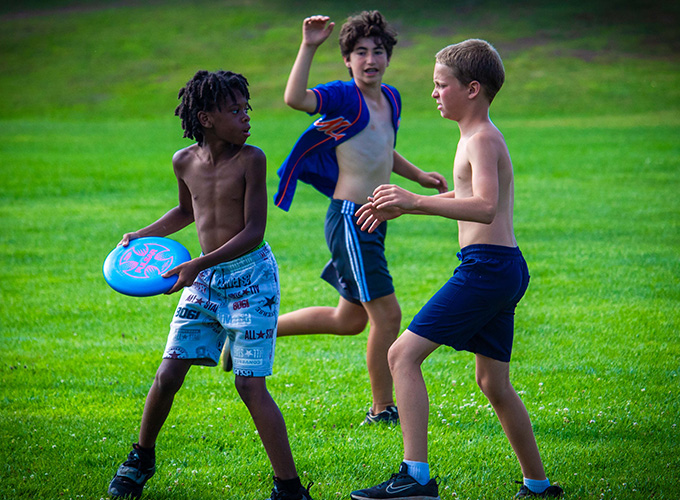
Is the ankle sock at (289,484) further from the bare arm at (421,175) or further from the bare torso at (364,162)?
the bare arm at (421,175)

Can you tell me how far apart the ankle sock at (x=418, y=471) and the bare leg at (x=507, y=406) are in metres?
0.46

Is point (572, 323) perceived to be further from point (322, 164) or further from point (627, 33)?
point (627, 33)

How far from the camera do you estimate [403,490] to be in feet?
10.6

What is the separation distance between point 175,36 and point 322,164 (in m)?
61.0

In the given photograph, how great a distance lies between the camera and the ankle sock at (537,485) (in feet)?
11.9

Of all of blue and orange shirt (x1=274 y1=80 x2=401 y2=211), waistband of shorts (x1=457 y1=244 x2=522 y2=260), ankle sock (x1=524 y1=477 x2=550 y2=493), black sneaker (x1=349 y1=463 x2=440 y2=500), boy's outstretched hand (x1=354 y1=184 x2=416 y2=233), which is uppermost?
blue and orange shirt (x1=274 y1=80 x2=401 y2=211)

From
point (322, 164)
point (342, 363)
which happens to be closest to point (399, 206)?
point (322, 164)

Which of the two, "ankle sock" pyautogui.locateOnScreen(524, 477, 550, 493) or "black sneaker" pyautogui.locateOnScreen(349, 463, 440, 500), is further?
"ankle sock" pyautogui.locateOnScreen(524, 477, 550, 493)

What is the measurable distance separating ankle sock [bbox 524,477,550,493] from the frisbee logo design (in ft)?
6.17

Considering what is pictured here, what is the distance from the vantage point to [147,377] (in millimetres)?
5484

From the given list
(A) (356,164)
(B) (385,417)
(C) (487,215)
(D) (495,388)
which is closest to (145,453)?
(B) (385,417)

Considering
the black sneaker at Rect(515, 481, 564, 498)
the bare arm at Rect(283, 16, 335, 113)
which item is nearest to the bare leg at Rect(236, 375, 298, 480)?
the black sneaker at Rect(515, 481, 564, 498)

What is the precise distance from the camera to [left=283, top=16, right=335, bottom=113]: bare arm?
183 inches

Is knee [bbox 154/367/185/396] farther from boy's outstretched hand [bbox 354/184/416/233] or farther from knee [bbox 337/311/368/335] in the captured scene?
knee [bbox 337/311/368/335]
